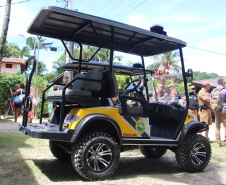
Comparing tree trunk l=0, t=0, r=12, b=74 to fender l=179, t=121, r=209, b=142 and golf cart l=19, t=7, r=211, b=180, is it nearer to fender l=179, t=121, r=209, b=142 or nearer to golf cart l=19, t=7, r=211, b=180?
golf cart l=19, t=7, r=211, b=180

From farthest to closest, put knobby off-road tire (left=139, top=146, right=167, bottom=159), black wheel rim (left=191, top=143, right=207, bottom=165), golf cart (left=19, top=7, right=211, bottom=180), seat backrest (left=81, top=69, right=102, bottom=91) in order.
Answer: knobby off-road tire (left=139, top=146, right=167, bottom=159) → black wheel rim (left=191, top=143, right=207, bottom=165) → seat backrest (left=81, top=69, right=102, bottom=91) → golf cart (left=19, top=7, right=211, bottom=180)

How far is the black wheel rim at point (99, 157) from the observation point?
3.93 m

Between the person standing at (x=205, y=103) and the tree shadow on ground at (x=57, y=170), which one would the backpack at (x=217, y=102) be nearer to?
the person standing at (x=205, y=103)

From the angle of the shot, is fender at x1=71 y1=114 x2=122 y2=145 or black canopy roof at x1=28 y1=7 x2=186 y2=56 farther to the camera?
black canopy roof at x1=28 y1=7 x2=186 y2=56

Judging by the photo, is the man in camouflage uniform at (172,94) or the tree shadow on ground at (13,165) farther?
the man in camouflage uniform at (172,94)

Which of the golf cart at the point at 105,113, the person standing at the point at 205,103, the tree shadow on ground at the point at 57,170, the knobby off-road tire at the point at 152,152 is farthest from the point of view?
the person standing at the point at 205,103

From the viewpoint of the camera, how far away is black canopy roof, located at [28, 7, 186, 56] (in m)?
3.89

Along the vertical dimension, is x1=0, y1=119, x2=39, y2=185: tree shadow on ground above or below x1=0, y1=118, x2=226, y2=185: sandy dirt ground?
above

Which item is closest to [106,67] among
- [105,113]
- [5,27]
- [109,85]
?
[109,85]

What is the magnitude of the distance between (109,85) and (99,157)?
125 centimetres

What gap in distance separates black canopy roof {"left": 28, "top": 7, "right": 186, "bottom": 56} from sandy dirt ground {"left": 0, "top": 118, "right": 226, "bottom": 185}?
240cm

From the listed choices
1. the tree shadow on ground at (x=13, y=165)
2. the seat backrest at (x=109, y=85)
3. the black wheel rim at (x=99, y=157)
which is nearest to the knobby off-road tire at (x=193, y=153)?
the black wheel rim at (x=99, y=157)

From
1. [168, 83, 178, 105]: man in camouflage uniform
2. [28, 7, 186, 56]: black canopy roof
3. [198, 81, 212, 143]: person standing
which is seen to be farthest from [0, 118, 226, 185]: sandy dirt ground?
[28, 7, 186, 56]: black canopy roof

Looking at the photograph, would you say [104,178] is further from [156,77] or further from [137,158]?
[156,77]
